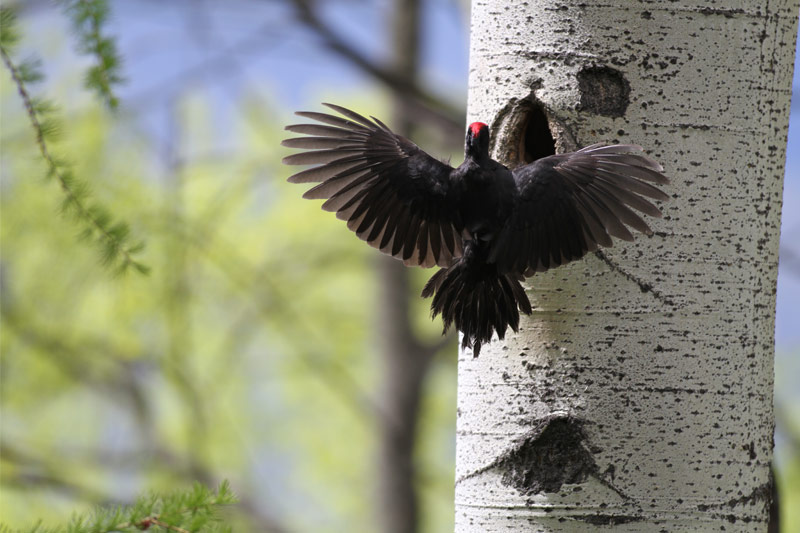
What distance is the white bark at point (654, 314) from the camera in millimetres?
1215

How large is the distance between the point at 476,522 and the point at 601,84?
0.73 metres

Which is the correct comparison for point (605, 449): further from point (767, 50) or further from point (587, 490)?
point (767, 50)

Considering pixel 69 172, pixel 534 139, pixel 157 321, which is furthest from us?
pixel 157 321

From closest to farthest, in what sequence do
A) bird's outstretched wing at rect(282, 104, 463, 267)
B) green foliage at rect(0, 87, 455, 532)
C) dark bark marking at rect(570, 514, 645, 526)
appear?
dark bark marking at rect(570, 514, 645, 526)
bird's outstretched wing at rect(282, 104, 463, 267)
green foliage at rect(0, 87, 455, 532)

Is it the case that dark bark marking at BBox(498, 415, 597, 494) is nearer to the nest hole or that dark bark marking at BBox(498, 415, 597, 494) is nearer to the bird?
the bird

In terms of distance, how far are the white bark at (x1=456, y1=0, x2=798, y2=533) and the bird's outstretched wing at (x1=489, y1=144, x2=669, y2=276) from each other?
4cm

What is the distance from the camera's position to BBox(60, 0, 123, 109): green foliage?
1354 millimetres

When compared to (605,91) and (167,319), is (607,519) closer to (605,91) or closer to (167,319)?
(605,91)

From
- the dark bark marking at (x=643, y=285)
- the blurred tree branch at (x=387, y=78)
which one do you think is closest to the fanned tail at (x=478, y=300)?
the dark bark marking at (x=643, y=285)

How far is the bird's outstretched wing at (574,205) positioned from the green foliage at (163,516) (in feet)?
1.84

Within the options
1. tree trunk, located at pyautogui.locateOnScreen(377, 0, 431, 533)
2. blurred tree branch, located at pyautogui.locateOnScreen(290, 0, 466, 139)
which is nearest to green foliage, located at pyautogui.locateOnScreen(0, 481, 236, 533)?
blurred tree branch, located at pyautogui.locateOnScreen(290, 0, 466, 139)

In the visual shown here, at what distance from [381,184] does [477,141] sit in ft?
0.72

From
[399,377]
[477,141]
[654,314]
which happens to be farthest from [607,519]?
[399,377]

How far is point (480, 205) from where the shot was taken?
1298mm
